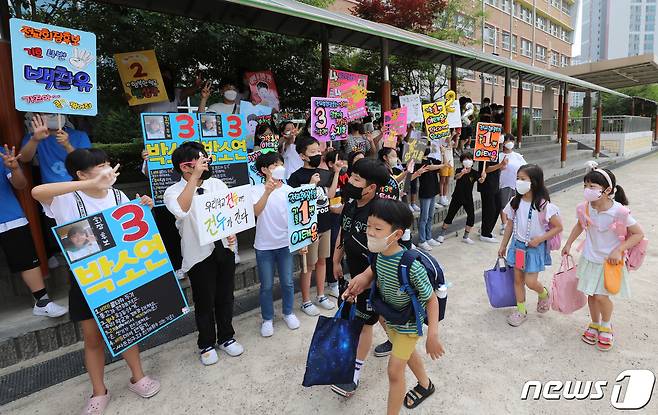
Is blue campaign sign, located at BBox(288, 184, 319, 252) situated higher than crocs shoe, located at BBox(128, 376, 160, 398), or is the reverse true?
blue campaign sign, located at BBox(288, 184, 319, 252)

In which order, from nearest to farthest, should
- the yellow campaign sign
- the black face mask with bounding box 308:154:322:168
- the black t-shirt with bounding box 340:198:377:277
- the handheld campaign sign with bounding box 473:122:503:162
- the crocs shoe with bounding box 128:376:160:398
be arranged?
the crocs shoe with bounding box 128:376:160:398, the black t-shirt with bounding box 340:198:377:277, the black face mask with bounding box 308:154:322:168, the yellow campaign sign, the handheld campaign sign with bounding box 473:122:503:162

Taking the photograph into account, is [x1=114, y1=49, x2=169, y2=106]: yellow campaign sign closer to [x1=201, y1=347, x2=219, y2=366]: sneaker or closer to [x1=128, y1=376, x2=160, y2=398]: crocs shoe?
[x1=201, y1=347, x2=219, y2=366]: sneaker

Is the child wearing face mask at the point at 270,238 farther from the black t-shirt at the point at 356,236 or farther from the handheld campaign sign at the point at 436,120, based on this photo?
the handheld campaign sign at the point at 436,120

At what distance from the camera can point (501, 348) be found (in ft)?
11.1

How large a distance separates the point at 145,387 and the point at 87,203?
137 cm

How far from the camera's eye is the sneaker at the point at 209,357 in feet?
10.6

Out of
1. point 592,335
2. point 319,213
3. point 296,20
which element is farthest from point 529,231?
point 296,20

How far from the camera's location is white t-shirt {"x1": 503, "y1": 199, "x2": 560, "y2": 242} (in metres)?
3.64

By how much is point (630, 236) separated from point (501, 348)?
1369 millimetres

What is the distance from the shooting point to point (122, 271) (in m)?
2.67

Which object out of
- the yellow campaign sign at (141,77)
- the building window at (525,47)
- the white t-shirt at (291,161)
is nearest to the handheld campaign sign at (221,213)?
the white t-shirt at (291,161)

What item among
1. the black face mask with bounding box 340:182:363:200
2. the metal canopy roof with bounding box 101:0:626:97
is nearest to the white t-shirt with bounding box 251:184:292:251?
the black face mask with bounding box 340:182:363:200

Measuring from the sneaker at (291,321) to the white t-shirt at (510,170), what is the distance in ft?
14.4

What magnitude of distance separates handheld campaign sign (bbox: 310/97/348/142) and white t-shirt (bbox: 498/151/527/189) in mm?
2827
